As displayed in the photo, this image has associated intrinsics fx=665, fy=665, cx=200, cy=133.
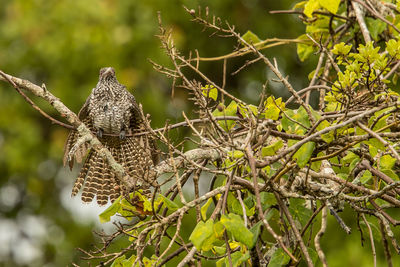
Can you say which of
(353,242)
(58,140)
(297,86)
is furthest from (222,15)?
(353,242)

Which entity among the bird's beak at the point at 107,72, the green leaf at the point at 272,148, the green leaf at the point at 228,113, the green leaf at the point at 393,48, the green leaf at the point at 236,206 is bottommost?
the green leaf at the point at 236,206

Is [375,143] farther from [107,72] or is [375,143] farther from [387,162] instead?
[107,72]

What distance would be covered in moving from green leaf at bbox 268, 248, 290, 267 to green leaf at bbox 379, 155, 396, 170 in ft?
2.04

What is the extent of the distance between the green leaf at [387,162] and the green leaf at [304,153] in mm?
591

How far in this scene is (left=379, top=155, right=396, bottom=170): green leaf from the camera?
120 inches

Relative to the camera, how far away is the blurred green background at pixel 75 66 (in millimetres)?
9711

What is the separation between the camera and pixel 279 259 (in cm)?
292

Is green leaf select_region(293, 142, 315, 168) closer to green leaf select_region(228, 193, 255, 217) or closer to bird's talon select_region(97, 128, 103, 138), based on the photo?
green leaf select_region(228, 193, 255, 217)

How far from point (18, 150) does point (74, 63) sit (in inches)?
67.9

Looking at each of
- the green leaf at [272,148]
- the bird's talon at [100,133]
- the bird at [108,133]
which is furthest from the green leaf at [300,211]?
the bird's talon at [100,133]

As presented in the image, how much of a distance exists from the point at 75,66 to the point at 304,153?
768 cm

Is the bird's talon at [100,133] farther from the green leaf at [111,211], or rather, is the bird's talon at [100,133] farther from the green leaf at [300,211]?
the green leaf at [300,211]

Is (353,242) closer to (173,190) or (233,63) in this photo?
(173,190)

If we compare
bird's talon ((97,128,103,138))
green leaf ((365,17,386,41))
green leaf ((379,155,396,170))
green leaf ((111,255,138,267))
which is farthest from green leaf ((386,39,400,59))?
bird's talon ((97,128,103,138))
